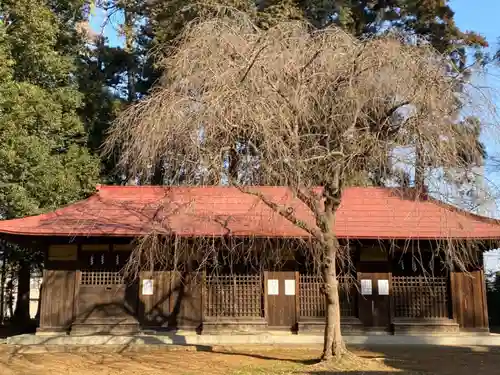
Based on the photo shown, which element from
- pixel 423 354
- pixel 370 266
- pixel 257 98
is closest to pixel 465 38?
pixel 370 266

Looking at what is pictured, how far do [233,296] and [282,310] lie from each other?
138 centimetres

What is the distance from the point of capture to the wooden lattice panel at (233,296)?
50.2ft

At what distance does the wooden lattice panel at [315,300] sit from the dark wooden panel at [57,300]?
6.22 metres

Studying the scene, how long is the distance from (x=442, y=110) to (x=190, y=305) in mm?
8839

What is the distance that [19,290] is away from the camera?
2297 cm

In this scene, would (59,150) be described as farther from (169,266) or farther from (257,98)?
(257,98)

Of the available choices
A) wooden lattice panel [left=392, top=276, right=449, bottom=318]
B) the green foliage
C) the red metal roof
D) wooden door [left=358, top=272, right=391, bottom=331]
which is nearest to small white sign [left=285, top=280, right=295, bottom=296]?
the red metal roof

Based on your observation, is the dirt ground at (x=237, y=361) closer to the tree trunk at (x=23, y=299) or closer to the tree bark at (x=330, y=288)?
the tree bark at (x=330, y=288)

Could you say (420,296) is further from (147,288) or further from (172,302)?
(147,288)

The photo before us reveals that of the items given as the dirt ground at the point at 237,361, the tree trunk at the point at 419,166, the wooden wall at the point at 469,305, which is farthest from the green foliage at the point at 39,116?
the wooden wall at the point at 469,305

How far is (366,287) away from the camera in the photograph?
15328 millimetres

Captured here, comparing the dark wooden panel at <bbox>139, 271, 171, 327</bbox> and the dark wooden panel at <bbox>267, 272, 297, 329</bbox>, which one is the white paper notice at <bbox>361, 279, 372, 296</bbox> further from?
the dark wooden panel at <bbox>139, 271, 171, 327</bbox>

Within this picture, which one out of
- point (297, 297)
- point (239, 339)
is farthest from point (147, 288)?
point (297, 297)

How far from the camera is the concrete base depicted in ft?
46.2
